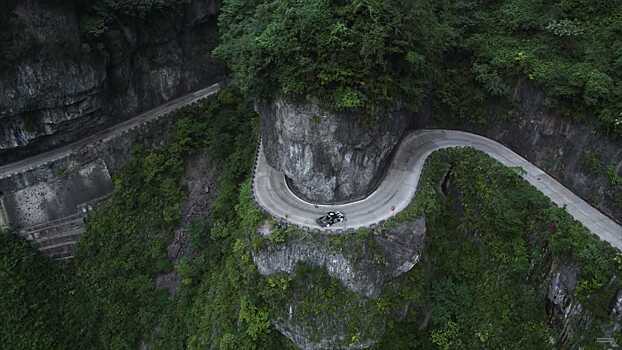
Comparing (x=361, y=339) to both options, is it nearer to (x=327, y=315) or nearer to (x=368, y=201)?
(x=327, y=315)

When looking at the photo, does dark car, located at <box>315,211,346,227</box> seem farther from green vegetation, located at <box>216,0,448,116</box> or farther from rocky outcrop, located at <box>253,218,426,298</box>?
green vegetation, located at <box>216,0,448,116</box>

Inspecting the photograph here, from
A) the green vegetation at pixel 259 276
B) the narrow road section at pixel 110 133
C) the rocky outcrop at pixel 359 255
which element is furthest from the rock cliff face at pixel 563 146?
the narrow road section at pixel 110 133

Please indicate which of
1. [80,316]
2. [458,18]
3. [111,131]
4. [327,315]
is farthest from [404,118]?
[80,316]

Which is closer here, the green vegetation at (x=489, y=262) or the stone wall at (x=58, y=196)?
the green vegetation at (x=489, y=262)

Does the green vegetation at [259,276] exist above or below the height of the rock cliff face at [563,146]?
below

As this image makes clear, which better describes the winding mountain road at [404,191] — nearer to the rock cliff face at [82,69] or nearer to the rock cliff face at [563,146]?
the rock cliff face at [563,146]
